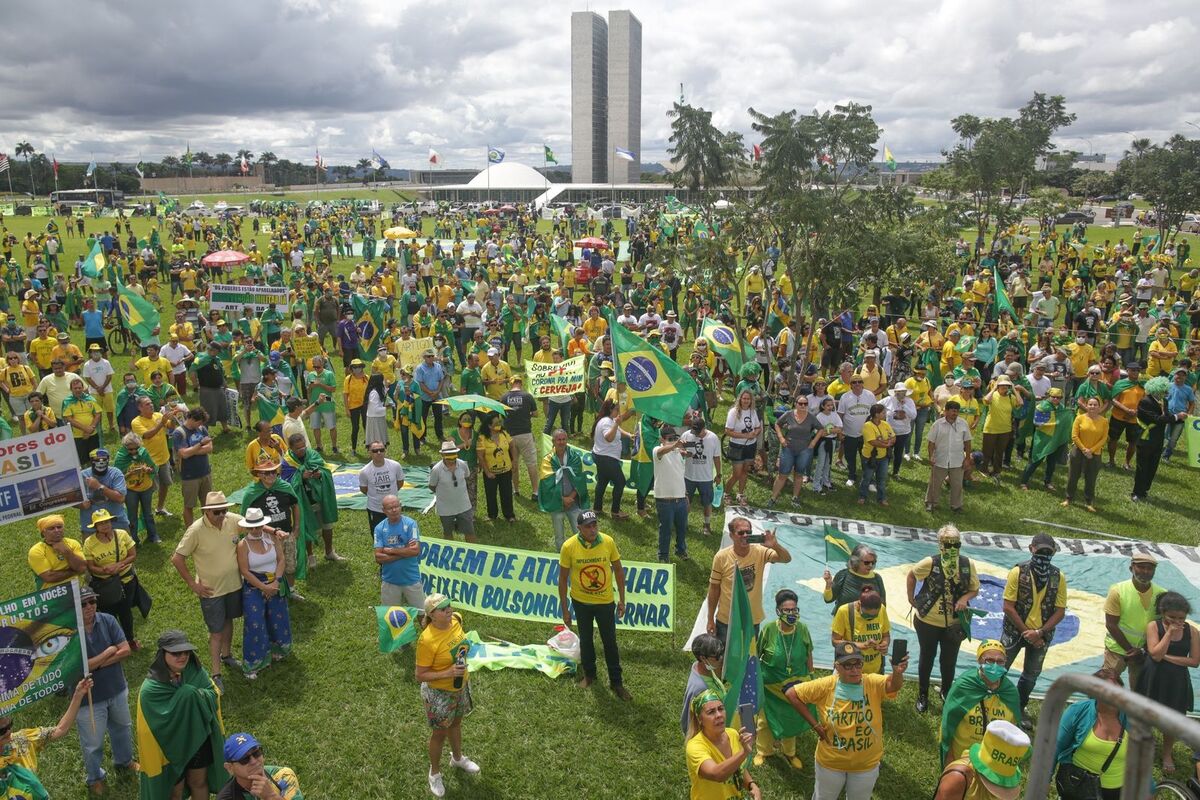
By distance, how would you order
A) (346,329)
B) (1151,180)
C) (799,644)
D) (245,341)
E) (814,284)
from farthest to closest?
(1151,180)
(346,329)
(245,341)
(814,284)
(799,644)

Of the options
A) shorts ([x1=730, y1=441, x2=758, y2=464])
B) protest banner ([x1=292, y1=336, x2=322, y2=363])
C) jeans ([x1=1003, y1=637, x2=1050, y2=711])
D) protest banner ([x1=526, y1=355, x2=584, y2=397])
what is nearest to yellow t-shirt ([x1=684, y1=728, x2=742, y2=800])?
jeans ([x1=1003, y1=637, x2=1050, y2=711])

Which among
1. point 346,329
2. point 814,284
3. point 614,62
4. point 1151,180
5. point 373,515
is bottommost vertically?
point 373,515

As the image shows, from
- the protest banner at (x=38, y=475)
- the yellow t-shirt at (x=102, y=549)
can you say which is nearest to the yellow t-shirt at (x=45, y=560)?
the yellow t-shirt at (x=102, y=549)

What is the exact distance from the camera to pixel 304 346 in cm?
1523

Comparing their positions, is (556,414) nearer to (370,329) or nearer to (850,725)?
(370,329)

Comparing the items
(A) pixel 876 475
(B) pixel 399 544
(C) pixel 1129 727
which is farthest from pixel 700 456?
(C) pixel 1129 727

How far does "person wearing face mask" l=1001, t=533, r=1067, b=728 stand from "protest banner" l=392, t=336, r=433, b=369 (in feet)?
35.4

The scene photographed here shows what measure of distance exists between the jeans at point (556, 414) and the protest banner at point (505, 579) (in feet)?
18.4

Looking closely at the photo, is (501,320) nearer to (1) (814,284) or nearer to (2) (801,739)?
(1) (814,284)

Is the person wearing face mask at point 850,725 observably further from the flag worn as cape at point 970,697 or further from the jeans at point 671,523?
the jeans at point 671,523

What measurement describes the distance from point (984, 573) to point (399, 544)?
23.7 feet

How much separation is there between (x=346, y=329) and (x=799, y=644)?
14196mm

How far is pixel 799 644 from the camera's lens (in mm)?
6371

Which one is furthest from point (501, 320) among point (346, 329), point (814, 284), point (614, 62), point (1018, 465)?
point (614, 62)
